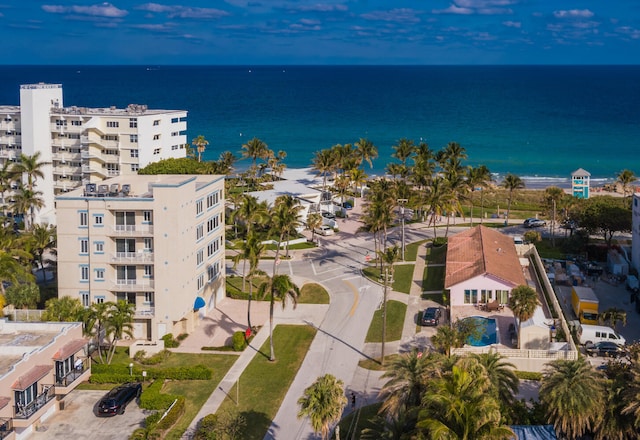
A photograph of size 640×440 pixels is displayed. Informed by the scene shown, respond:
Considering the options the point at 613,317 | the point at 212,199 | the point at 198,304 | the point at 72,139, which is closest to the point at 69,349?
the point at 198,304

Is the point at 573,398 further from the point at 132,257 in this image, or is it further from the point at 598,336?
the point at 132,257

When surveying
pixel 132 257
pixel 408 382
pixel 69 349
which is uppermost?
pixel 132 257

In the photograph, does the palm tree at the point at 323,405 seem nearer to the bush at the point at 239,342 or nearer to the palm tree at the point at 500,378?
the palm tree at the point at 500,378

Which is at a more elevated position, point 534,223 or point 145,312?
point 534,223

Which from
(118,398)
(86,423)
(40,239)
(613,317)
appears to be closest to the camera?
(86,423)

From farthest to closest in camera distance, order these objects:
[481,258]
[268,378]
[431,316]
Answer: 1. [481,258]
2. [431,316]
3. [268,378]

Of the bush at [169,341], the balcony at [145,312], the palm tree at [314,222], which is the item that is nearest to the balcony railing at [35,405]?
the bush at [169,341]

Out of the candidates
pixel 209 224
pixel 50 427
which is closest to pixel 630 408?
pixel 50 427

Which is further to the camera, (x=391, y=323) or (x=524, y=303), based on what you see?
(x=391, y=323)

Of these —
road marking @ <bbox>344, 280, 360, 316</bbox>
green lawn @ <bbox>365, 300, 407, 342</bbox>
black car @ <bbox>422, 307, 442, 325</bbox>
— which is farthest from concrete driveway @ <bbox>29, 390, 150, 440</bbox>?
black car @ <bbox>422, 307, 442, 325</bbox>
